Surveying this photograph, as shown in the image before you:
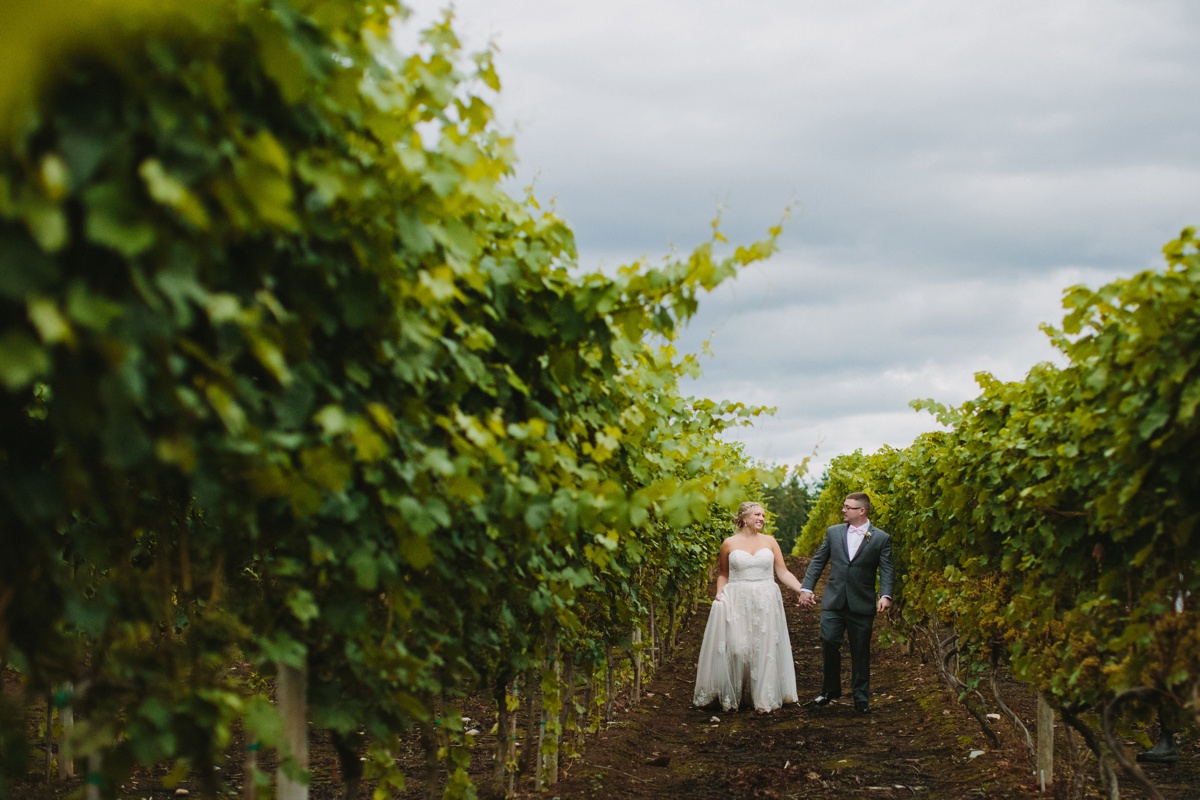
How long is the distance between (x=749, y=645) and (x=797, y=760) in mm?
2551

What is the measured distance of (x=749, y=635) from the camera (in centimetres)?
1022

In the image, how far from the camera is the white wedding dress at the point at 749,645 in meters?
10.1

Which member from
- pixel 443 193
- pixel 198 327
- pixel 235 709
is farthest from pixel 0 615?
pixel 443 193

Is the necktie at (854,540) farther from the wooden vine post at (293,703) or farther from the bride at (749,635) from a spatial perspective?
the wooden vine post at (293,703)

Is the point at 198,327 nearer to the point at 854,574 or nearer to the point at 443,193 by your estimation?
the point at 443,193

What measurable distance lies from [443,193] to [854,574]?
8.22 m

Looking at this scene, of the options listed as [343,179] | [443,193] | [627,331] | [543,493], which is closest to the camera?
[343,179]

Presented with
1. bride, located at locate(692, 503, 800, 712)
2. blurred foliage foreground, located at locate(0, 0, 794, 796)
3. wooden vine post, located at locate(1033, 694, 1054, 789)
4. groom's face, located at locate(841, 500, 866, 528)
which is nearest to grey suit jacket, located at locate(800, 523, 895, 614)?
groom's face, located at locate(841, 500, 866, 528)

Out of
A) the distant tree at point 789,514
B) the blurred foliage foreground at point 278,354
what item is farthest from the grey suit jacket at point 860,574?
the distant tree at point 789,514

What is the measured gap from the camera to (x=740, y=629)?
1023cm

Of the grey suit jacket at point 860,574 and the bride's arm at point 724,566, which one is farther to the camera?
the bride's arm at point 724,566

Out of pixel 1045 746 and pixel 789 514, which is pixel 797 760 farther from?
pixel 789 514

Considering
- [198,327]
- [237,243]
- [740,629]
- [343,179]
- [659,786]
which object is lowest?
[659,786]

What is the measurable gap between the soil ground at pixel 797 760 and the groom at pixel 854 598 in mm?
308
